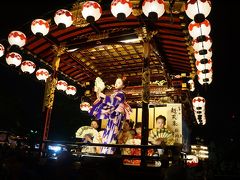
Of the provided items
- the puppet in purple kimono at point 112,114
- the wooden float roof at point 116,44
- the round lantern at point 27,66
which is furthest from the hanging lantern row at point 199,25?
the round lantern at point 27,66

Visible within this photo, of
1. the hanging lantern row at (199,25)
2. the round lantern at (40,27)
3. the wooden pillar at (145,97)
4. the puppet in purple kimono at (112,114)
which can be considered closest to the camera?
the hanging lantern row at (199,25)

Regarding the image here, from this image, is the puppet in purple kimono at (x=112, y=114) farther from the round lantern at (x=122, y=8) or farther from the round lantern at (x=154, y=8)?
the round lantern at (x=154, y=8)

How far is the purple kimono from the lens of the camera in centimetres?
980

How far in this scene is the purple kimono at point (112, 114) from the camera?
9.80 m

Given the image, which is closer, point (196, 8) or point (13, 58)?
point (196, 8)

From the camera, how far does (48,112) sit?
36.6ft

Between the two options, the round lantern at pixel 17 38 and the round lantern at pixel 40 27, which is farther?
the round lantern at pixel 17 38

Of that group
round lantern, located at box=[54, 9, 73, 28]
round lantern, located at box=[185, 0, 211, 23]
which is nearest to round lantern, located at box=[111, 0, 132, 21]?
round lantern, located at box=[185, 0, 211, 23]

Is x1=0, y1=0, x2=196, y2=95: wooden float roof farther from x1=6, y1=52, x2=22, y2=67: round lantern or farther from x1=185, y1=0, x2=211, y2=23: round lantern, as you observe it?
x1=6, y1=52, x2=22, y2=67: round lantern

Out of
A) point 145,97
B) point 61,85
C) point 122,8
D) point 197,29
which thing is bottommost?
point 145,97

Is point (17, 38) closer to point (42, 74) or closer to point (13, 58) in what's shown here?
point (13, 58)

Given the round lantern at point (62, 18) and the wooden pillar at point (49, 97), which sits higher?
the round lantern at point (62, 18)

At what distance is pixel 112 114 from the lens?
9.95 metres

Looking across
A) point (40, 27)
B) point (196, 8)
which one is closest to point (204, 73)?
point (196, 8)
